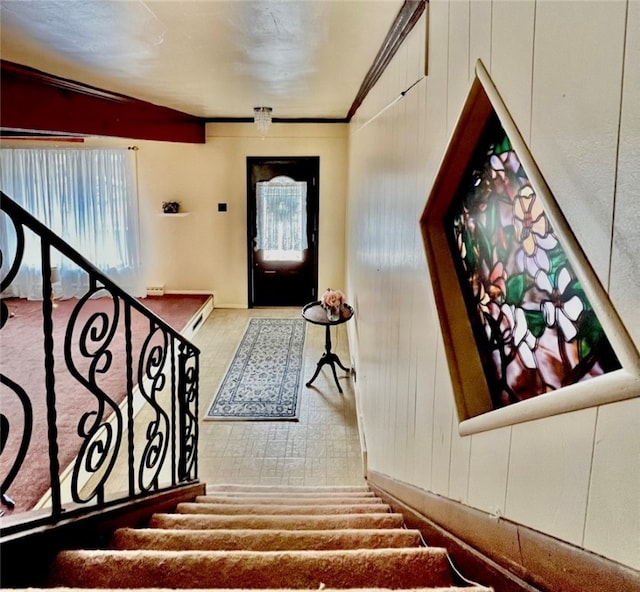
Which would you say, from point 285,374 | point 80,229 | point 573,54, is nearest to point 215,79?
point 285,374

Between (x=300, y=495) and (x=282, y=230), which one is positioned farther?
(x=282, y=230)

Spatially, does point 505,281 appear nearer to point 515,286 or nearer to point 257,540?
point 515,286

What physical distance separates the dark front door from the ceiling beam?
3.46m

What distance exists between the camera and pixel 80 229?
22.8 ft

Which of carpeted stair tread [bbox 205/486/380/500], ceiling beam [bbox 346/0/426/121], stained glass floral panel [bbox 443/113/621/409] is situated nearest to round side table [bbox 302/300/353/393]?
carpeted stair tread [bbox 205/486/380/500]

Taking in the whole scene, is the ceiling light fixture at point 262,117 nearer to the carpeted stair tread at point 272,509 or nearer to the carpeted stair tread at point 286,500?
the carpeted stair tread at point 286,500

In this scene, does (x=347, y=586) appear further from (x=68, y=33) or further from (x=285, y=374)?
(x=285, y=374)

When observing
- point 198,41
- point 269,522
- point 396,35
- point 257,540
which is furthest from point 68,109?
point 257,540

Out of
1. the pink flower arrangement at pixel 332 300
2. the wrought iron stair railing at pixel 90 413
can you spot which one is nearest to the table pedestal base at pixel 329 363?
the pink flower arrangement at pixel 332 300

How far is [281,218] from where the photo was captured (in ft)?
23.9

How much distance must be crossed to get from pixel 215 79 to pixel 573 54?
11.6 feet

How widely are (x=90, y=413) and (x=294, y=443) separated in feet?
8.29

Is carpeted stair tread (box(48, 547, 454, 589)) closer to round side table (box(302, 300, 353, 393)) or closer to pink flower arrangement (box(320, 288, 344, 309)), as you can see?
round side table (box(302, 300, 353, 393))

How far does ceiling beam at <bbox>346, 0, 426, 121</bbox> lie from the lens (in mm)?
1986
